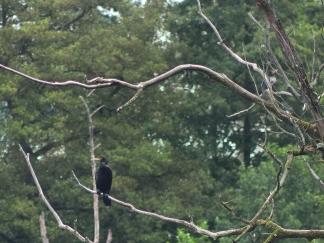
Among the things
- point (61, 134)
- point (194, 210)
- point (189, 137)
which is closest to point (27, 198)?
point (61, 134)

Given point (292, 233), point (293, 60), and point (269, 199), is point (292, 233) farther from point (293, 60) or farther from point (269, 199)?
point (293, 60)

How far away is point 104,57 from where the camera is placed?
121 ft

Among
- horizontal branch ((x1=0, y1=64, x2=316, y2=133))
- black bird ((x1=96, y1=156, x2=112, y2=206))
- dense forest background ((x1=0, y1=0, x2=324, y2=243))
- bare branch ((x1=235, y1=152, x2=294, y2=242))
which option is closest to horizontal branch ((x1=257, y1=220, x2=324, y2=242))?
bare branch ((x1=235, y1=152, x2=294, y2=242))

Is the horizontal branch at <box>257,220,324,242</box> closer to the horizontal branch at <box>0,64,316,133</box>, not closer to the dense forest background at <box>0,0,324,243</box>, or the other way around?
the horizontal branch at <box>0,64,316,133</box>

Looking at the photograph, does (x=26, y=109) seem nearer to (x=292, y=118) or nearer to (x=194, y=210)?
(x=194, y=210)

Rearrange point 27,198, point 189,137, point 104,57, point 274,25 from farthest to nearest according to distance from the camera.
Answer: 1. point 189,137
2. point 104,57
3. point 27,198
4. point 274,25

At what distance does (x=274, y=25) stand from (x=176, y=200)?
98.0 ft

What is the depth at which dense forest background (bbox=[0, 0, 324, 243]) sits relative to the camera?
112 feet

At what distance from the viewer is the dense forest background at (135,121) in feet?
112

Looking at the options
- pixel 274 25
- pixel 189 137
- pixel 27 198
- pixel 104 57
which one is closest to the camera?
pixel 274 25

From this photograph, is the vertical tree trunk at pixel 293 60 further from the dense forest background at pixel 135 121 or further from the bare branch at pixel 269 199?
the dense forest background at pixel 135 121

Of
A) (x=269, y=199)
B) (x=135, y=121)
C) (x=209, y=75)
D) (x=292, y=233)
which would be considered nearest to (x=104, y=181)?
(x=209, y=75)

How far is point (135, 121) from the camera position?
38.6 m

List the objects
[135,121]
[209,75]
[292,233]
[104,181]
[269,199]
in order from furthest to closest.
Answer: [135,121]
[104,181]
[209,75]
[292,233]
[269,199]
